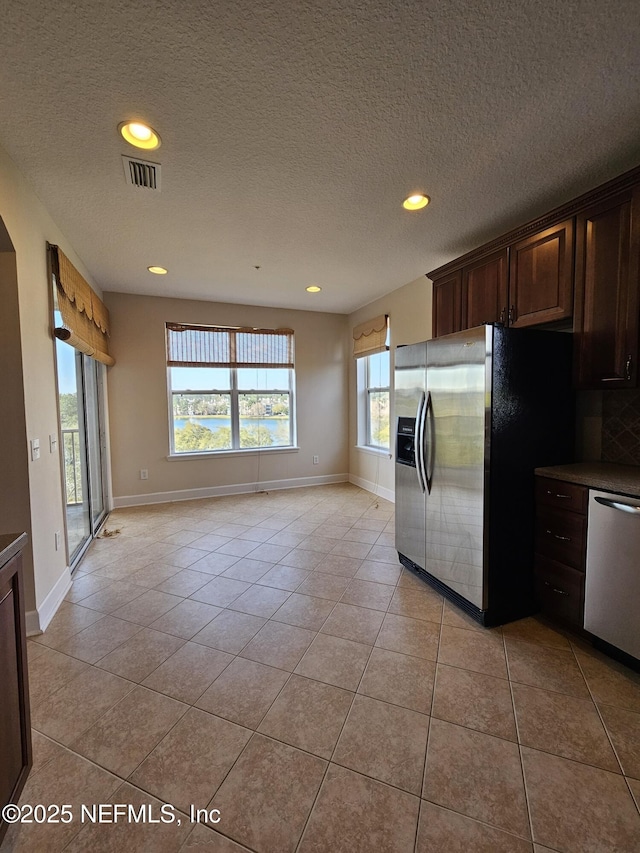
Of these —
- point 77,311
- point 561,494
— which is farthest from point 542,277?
point 77,311

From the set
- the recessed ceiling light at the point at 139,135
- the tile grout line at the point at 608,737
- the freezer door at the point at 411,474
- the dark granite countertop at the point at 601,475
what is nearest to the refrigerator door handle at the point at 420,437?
the freezer door at the point at 411,474

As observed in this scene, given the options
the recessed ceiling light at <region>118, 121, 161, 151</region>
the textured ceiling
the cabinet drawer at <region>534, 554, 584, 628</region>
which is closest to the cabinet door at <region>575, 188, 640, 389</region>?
the textured ceiling

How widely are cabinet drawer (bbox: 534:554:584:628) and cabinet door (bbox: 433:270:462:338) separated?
6.10ft

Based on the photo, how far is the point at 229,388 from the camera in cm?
507

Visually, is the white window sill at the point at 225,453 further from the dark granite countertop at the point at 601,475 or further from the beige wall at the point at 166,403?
the dark granite countertop at the point at 601,475

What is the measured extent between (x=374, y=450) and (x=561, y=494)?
3098 millimetres

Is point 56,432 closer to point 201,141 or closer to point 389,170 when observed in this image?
point 201,141

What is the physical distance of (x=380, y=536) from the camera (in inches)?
140

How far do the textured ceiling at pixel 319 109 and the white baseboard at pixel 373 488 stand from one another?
10.3 feet

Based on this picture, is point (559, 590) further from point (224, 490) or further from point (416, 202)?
point (224, 490)

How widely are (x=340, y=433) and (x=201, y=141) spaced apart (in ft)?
14.2

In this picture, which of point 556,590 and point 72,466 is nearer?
point 556,590

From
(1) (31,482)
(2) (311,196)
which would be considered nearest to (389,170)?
(2) (311,196)

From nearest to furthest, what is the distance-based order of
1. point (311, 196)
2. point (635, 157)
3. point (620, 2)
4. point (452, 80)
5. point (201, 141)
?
point (620, 2) → point (452, 80) → point (201, 141) → point (635, 157) → point (311, 196)
